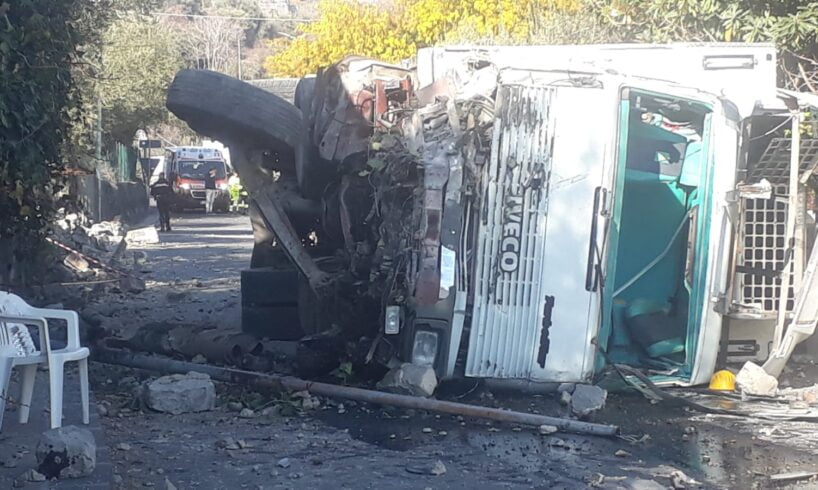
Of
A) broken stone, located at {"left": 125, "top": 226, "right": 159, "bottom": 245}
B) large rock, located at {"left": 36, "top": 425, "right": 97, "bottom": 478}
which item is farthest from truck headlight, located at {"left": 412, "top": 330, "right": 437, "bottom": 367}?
broken stone, located at {"left": 125, "top": 226, "right": 159, "bottom": 245}

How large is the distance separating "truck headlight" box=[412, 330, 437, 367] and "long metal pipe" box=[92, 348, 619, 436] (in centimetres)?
44

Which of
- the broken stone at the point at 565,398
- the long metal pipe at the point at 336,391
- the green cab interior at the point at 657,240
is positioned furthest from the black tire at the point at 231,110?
the broken stone at the point at 565,398

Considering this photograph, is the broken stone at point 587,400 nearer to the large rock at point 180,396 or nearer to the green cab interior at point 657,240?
the green cab interior at point 657,240

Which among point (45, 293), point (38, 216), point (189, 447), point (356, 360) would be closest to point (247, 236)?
point (45, 293)

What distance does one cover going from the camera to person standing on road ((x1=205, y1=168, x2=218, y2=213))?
38.9 m

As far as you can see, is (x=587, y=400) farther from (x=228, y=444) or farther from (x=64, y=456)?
(x=64, y=456)

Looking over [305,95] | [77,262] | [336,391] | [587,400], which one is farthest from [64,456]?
[77,262]

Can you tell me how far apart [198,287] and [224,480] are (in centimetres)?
878

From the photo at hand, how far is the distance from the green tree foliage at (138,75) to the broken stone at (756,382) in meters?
28.6

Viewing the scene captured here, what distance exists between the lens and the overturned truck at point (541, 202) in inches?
315

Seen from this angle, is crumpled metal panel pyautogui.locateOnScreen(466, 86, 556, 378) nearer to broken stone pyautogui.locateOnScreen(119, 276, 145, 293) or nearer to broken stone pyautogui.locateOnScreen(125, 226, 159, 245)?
broken stone pyautogui.locateOnScreen(119, 276, 145, 293)

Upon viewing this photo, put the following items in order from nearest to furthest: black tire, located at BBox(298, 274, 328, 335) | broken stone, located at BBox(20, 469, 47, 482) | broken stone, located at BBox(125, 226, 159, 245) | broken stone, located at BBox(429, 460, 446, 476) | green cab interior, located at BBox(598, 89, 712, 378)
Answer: broken stone, located at BBox(20, 469, 47, 482) < broken stone, located at BBox(429, 460, 446, 476) < green cab interior, located at BBox(598, 89, 712, 378) < black tire, located at BBox(298, 274, 328, 335) < broken stone, located at BBox(125, 226, 159, 245)

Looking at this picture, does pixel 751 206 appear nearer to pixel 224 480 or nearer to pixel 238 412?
pixel 238 412

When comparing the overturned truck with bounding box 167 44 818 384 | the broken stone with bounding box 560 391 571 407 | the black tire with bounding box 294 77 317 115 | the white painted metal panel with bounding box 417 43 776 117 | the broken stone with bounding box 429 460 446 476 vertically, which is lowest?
the broken stone with bounding box 429 460 446 476
